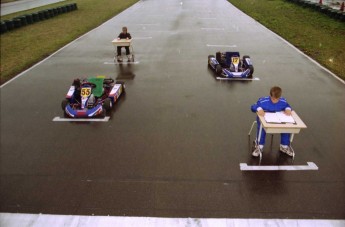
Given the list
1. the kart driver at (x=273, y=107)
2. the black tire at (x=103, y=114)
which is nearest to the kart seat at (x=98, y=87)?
the black tire at (x=103, y=114)

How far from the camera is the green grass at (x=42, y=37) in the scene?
15.6 meters

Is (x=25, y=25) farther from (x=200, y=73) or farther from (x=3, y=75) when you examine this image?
(x=200, y=73)

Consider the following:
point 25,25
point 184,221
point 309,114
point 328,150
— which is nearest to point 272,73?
point 309,114

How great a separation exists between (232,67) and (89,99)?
6164 millimetres

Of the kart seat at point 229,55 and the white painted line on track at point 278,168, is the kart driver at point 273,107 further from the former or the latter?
the kart seat at point 229,55

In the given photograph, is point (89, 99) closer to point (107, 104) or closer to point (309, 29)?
point (107, 104)

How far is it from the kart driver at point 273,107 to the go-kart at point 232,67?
5.75 m

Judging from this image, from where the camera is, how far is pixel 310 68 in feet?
46.8

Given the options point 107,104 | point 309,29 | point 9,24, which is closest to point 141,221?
point 107,104

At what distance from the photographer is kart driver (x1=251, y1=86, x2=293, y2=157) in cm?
679

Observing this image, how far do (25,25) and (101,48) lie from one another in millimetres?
11990

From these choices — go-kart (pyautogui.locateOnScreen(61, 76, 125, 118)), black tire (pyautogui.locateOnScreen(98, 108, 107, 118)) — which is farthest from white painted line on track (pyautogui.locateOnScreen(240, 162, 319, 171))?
go-kart (pyautogui.locateOnScreen(61, 76, 125, 118))

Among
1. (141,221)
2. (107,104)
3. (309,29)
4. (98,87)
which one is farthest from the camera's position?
(309,29)

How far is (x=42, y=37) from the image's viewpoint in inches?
850
